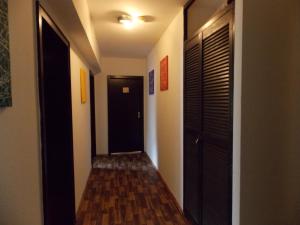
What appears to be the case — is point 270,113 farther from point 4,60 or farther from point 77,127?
point 77,127

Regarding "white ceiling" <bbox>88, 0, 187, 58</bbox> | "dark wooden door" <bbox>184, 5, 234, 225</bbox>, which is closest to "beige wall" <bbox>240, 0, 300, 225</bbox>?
"dark wooden door" <bbox>184, 5, 234, 225</bbox>

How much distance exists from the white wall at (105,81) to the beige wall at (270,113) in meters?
3.89

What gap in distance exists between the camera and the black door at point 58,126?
6.13ft

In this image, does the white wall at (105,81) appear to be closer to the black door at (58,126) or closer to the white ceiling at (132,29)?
the white ceiling at (132,29)

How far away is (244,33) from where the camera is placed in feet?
4.20

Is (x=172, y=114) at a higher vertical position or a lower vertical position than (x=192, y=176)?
higher

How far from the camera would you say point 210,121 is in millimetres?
1756

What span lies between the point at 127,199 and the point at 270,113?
2.21 m

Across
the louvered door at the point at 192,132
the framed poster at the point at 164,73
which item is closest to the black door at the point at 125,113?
the framed poster at the point at 164,73

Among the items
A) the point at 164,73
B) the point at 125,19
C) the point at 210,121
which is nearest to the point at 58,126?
the point at 210,121

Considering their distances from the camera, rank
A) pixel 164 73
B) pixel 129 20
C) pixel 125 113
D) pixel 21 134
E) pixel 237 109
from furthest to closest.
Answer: pixel 125 113
pixel 164 73
pixel 129 20
pixel 237 109
pixel 21 134

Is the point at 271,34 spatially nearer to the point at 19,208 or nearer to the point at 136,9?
the point at 136,9

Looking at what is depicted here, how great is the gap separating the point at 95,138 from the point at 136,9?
3338 mm

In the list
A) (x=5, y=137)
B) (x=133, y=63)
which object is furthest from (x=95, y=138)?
(x=5, y=137)
